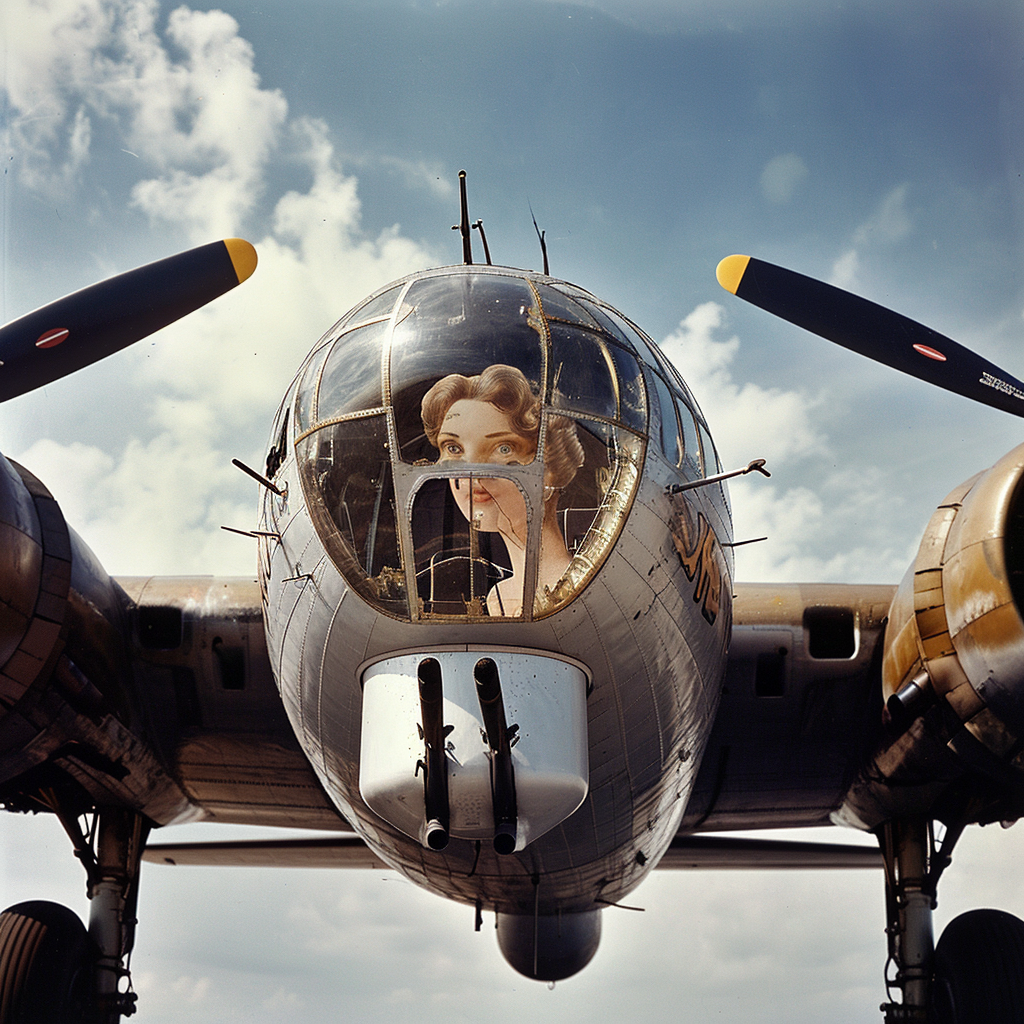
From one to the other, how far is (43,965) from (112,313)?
4735 mm

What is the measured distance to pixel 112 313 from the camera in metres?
8.42

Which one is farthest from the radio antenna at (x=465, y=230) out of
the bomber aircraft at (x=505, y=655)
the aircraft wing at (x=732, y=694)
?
the aircraft wing at (x=732, y=694)

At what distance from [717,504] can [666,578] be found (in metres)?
0.90

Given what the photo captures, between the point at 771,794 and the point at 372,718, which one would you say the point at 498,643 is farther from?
the point at 771,794

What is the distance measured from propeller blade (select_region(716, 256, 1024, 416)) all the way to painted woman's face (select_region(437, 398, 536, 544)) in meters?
3.73

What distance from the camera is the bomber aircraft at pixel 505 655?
5.61m

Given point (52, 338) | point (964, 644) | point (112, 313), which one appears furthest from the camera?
point (112, 313)

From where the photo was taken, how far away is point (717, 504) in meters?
6.79

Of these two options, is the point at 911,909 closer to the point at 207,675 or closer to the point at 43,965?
the point at 207,675

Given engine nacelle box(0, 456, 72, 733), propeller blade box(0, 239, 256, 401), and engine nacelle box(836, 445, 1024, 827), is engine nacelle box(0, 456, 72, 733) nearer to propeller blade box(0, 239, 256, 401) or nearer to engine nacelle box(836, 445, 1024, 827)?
propeller blade box(0, 239, 256, 401)

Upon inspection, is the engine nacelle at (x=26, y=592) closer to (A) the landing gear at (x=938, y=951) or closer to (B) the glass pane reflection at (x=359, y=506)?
(B) the glass pane reflection at (x=359, y=506)

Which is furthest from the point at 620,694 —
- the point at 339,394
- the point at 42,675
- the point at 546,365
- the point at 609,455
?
the point at 42,675

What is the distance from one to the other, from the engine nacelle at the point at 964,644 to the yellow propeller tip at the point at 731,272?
2147 mm

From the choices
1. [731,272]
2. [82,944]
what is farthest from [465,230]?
[82,944]
